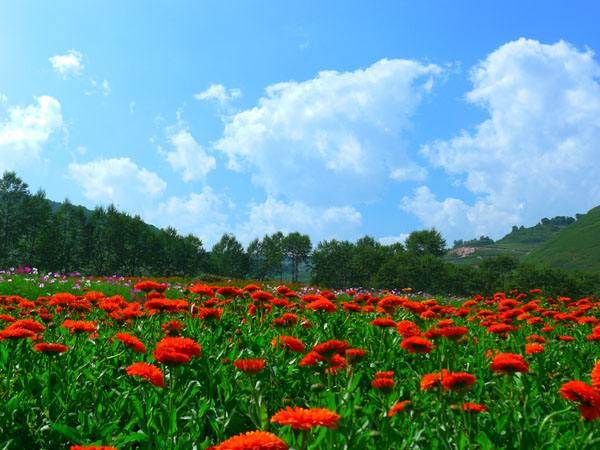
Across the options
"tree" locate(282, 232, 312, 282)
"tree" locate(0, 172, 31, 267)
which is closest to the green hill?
"tree" locate(282, 232, 312, 282)

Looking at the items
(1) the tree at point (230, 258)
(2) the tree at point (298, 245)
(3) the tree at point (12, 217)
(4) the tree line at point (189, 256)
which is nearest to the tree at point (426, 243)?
(4) the tree line at point (189, 256)

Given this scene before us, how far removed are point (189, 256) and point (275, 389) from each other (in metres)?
87.4

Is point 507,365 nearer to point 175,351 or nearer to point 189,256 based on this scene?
point 175,351

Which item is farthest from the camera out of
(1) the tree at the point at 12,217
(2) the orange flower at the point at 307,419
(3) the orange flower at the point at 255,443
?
(1) the tree at the point at 12,217

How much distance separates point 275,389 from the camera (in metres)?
3.50

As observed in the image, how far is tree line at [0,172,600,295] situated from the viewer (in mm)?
59156

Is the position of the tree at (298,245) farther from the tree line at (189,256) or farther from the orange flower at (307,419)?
the orange flower at (307,419)

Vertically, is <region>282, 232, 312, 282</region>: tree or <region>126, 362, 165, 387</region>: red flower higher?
<region>282, 232, 312, 282</region>: tree

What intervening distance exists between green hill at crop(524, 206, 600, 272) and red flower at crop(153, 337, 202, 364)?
126 metres

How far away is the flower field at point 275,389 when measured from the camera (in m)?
2.30

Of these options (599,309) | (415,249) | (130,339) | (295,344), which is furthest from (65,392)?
(415,249)

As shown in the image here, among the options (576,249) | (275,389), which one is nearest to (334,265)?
(576,249)

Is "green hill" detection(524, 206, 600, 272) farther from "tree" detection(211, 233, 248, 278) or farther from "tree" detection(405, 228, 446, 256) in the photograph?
"tree" detection(211, 233, 248, 278)

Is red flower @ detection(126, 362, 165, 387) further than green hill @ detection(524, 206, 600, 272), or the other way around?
green hill @ detection(524, 206, 600, 272)
